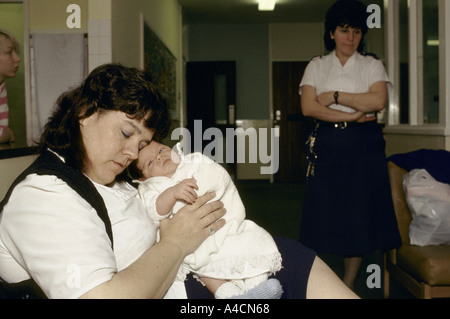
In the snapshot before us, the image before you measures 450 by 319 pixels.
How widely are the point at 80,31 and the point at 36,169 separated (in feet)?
8.22

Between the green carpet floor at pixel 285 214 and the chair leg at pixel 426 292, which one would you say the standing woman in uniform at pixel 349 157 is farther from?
the green carpet floor at pixel 285 214

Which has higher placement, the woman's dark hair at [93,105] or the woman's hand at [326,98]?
the woman's hand at [326,98]

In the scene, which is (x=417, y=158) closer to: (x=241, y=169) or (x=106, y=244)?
(x=106, y=244)

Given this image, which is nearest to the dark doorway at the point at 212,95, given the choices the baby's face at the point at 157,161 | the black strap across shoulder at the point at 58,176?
the baby's face at the point at 157,161

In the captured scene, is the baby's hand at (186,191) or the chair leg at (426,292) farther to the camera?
the chair leg at (426,292)

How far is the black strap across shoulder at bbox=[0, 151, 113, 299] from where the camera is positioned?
34.1 inches

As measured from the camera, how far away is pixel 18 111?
532 centimetres

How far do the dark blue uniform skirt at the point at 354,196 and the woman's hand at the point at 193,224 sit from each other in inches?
44.5

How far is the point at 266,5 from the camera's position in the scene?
6.74m

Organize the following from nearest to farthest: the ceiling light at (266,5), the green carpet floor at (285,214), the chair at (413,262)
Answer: the chair at (413,262)
the green carpet floor at (285,214)
the ceiling light at (266,5)

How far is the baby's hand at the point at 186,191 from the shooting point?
117 centimetres

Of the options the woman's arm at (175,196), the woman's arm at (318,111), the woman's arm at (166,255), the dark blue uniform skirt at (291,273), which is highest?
the woman's arm at (318,111)
